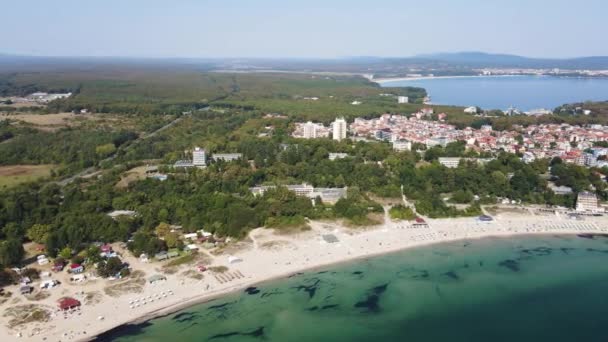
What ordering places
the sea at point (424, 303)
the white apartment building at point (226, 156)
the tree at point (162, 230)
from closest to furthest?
the sea at point (424, 303)
the tree at point (162, 230)
the white apartment building at point (226, 156)

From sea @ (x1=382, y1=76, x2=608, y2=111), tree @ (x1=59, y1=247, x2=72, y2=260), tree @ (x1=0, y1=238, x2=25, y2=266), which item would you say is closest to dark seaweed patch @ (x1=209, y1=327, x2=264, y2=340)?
tree @ (x1=59, y1=247, x2=72, y2=260)

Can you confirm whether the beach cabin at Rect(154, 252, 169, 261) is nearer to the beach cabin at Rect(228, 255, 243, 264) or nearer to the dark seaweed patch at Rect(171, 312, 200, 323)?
the beach cabin at Rect(228, 255, 243, 264)

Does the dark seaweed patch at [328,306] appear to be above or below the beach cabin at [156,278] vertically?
below

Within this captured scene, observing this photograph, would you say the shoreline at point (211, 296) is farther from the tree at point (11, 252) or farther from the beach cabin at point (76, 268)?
the tree at point (11, 252)

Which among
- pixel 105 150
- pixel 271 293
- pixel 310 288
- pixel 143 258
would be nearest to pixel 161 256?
pixel 143 258

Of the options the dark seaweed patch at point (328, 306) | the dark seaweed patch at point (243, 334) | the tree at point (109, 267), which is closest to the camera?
the dark seaweed patch at point (243, 334)

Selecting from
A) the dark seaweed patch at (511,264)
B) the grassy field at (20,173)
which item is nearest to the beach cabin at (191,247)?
the dark seaweed patch at (511,264)

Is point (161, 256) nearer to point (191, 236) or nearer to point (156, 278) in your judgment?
point (156, 278)

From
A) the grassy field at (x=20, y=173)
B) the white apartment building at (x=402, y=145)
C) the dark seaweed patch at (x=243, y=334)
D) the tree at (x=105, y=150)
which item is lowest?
the dark seaweed patch at (x=243, y=334)
